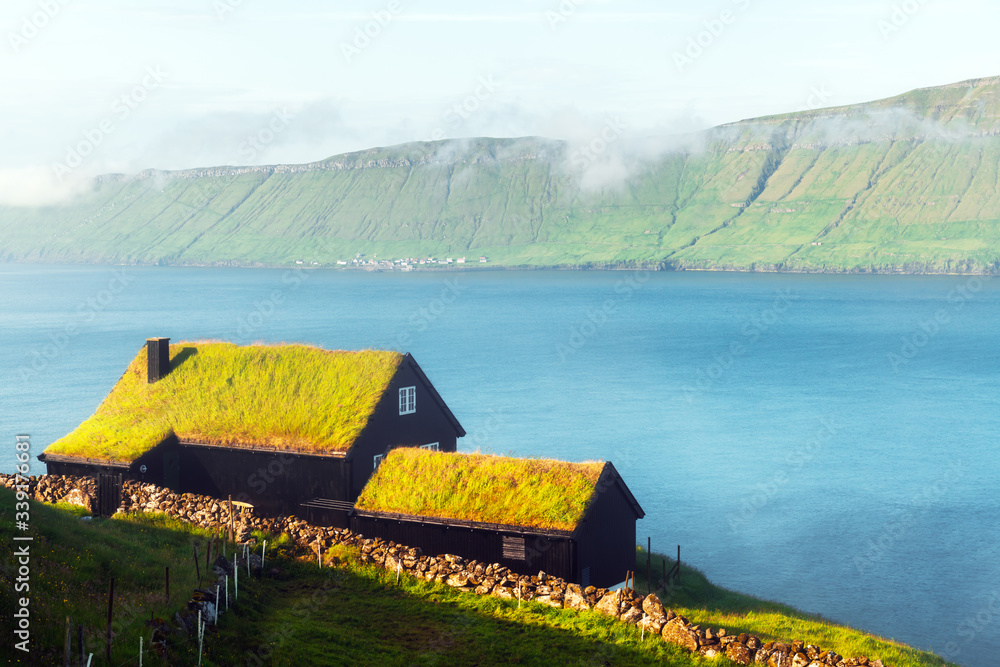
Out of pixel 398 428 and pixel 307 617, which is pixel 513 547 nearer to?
pixel 307 617

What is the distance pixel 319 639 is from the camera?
968 inches

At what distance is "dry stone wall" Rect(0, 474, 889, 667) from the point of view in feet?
79.9

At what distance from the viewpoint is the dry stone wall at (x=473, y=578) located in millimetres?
24359

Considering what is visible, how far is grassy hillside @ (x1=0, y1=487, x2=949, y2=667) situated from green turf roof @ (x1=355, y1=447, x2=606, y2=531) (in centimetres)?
384

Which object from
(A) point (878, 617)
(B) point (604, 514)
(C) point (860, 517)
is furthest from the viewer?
(C) point (860, 517)

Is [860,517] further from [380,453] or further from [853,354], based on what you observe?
[853,354]

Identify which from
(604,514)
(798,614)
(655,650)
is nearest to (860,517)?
(798,614)

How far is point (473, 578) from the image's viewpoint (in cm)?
2977

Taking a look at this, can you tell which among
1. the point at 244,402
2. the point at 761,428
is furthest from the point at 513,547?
the point at 761,428

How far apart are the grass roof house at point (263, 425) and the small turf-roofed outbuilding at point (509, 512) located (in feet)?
15.0

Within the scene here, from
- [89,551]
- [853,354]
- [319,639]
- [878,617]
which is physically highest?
[853,354]

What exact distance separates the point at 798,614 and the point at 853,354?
5018 inches

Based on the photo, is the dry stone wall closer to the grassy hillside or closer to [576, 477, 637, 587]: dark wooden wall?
the grassy hillside

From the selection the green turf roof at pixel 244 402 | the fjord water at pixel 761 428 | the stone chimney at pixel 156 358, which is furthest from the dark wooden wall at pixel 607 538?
the stone chimney at pixel 156 358
